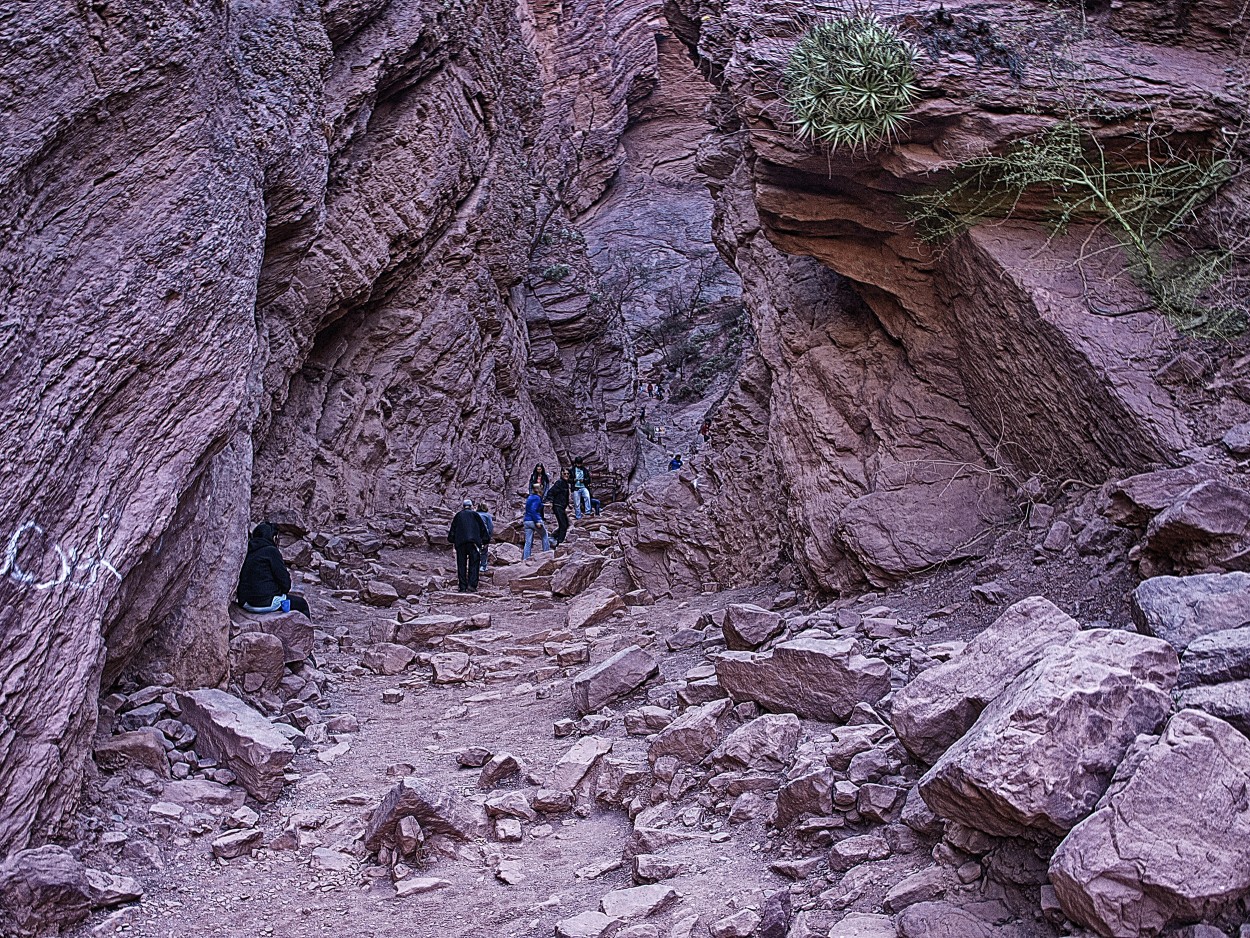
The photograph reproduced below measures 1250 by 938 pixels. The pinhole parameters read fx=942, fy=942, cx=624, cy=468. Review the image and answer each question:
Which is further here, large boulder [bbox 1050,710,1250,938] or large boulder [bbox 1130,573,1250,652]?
large boulder [bbox 1130,573,1250,652]

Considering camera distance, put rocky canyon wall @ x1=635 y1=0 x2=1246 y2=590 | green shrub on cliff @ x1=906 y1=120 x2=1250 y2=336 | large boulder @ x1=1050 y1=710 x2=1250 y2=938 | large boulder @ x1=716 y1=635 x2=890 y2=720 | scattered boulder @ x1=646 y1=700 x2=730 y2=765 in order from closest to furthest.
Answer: large boulder @ x1=1050 y1=710 x2=1250 y2=938, large boulder @ x1=716 y1=635 x2=890 y2=720, scattered boulder @ x1=646 y1=700 x2=730 y2=765, green shrub on cliff @ x1=906 y1=120 x2=1250 y2=336, rocky canyon wall @ x1=635 y1=0 x2=1246 y2=590

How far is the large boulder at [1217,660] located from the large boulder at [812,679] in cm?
216

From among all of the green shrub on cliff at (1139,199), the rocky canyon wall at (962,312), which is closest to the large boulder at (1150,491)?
the rocky canyon wall at (962,312)

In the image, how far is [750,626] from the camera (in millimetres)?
7879

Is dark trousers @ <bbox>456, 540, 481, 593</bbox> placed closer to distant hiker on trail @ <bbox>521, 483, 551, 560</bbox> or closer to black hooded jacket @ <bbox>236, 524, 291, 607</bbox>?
distant hiker on trail @ <bbox>521, 483, 551, 560</bbox>

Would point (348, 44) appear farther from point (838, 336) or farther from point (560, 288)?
point (560, 288)

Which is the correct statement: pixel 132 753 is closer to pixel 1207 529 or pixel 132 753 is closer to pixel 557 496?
pixel 1207 529

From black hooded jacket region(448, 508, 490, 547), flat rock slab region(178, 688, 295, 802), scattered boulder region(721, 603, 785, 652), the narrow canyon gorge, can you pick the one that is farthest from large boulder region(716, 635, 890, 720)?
black hooded jacket region(448, 508, 490, 547)

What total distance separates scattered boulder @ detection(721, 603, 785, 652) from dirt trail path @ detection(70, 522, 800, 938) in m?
0.53

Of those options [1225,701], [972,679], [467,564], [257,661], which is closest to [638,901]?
[972,679]

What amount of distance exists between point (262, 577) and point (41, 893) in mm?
4936

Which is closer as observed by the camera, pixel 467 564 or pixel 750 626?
pixel 750 626

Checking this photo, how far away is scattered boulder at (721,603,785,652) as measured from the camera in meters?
7.83

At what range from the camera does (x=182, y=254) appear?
696cm
